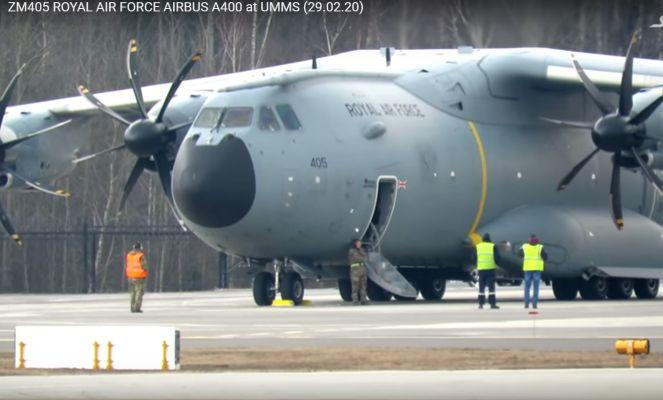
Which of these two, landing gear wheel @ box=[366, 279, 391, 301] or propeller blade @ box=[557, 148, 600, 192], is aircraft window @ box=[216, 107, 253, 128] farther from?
propeller blade @ box=[557, 148, 600, 192]

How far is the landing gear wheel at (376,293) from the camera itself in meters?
35.6

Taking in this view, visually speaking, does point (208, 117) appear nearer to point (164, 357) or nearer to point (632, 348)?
point (164, 357)

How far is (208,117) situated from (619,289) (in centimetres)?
1051

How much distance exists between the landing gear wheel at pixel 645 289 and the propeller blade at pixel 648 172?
536 cm

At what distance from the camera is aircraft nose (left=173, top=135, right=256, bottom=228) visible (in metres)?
31.1

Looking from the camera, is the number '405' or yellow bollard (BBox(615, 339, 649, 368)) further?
the number '405'

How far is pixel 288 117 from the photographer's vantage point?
1258 inches

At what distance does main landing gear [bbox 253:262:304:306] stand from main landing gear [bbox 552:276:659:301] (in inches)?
254

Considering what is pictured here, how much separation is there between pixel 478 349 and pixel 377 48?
52.1 feet

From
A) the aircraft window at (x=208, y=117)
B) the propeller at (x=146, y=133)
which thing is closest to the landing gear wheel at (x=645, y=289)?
the propeller at (x=146, y=133)

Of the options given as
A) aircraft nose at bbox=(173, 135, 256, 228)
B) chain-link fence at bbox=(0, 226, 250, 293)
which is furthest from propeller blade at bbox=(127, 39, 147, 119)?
chain-link fence at bbox=(0, 226, 250, 293)

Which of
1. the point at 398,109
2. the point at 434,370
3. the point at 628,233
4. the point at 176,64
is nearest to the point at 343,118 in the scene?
the point at 398,109

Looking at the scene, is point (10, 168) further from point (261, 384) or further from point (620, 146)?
point (261, 384)

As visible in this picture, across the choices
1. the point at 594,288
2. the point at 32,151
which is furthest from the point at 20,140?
the point at 594,288
